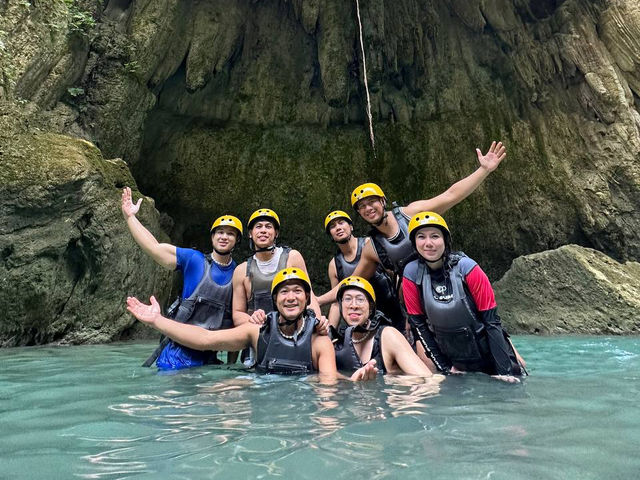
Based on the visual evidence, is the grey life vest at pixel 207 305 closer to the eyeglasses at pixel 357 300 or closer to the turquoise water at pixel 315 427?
the turquoise water at pixel 315 427

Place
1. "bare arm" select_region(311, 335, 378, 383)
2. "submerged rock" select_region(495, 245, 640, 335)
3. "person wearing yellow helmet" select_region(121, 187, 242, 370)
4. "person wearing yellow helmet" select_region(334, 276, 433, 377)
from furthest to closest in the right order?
"submerged rock" select_region(495, 245, 640, 335), "person wearing yellow helmet" select_region(121, 187, 242, 370), "person wearing yellow helmet" select_region(334, 276, 433, 377), "bare arm" select_region(311, 335, 378, 383)

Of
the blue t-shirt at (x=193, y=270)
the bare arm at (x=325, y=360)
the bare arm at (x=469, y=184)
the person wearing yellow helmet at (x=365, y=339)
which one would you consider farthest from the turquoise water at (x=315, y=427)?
the bare arm at (x=469, y=184)

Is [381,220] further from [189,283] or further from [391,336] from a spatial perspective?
[189,283]

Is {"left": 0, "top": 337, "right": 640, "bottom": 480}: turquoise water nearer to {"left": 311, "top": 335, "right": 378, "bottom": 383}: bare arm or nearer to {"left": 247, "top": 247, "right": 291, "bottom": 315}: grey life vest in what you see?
{"left": 311, "top": 335, "right": 378, "bottom": 383}: bare arm

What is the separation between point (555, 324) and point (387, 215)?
6610mm

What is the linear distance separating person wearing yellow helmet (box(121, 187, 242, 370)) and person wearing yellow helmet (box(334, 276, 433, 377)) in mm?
1629

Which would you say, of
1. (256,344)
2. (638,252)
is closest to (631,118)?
(638,252)

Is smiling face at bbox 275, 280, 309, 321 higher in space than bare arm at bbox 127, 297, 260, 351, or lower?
higher

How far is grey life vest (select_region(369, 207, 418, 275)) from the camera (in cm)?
581

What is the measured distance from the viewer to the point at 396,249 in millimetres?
5820

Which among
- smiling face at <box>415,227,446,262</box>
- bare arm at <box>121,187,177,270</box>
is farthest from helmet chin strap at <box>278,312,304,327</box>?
bare arm at <box>121,187,177,270</box>

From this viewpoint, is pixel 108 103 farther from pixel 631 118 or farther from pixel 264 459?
pixel 631 118

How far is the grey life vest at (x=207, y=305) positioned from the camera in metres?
5.72

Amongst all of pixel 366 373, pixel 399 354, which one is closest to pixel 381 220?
pixel 399 354
